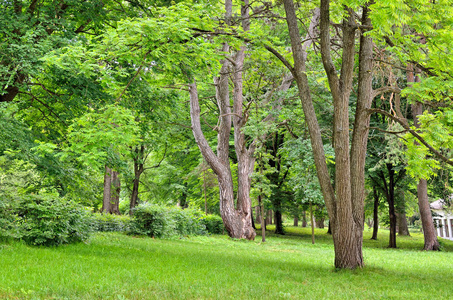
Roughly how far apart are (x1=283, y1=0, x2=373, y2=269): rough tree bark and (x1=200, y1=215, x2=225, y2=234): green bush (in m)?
13.1

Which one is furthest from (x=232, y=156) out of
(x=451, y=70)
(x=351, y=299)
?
(x=351, y=299)

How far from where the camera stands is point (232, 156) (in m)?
29.3

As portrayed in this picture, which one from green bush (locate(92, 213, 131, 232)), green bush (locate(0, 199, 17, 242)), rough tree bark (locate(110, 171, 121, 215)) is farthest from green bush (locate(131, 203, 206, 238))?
rough tree bark (locate(110, 171, 121, 215))

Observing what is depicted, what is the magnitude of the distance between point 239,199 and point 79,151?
41.8ft

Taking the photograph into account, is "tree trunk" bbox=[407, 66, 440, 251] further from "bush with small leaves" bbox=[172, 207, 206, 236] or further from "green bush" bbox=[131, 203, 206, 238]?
"green bush" bbox=[131, 203, 206, 238]

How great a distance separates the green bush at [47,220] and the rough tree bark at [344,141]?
680 cm

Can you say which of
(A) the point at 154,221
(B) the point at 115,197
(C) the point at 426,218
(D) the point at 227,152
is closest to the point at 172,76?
(A) the point at 154,221

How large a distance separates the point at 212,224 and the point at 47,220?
13.4 meters

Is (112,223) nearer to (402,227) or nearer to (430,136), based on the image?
(430,136)

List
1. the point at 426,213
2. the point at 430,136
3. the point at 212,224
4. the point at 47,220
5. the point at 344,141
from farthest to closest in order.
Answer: the point at 212,224, the point at 426,213, the point at 47,220, the point at 344,141, the point at 430,136

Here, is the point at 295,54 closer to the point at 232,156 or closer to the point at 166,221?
the point at 166,221

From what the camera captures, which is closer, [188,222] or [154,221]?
[154,221]

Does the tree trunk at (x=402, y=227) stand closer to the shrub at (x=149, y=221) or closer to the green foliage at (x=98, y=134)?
the shrub at (x=149, y=221)

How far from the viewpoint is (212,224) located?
74.8ft
